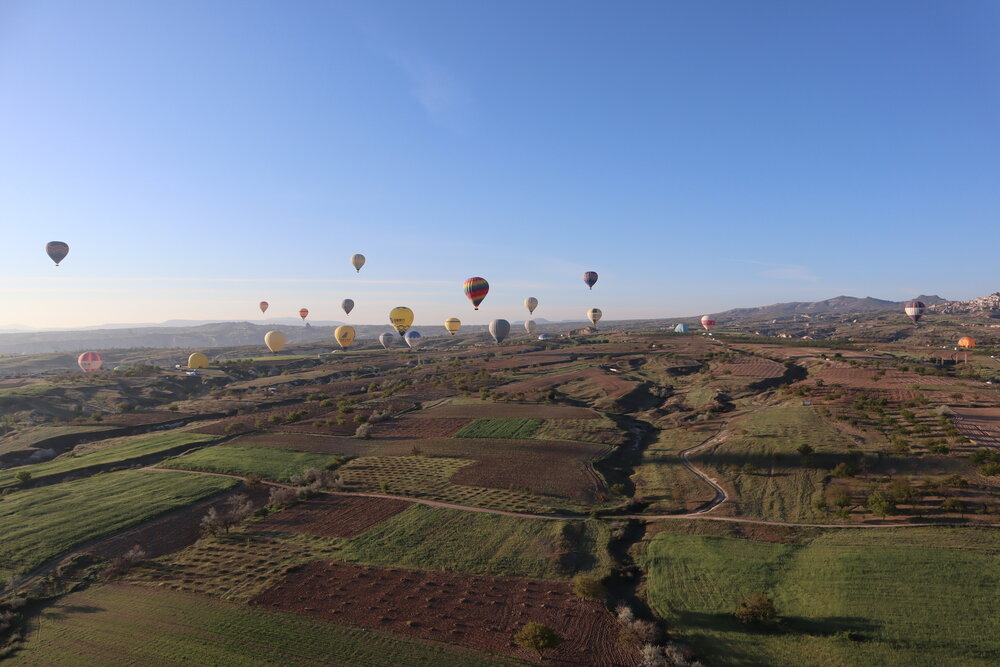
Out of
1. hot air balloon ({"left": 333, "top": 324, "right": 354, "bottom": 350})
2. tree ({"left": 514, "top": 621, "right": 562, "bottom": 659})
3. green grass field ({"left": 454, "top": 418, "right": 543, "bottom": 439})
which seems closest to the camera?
tree ({"left": 514, "top": 621, "right": 562, "bottom": 659})

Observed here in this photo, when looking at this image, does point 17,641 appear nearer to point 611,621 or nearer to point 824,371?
point 611,621

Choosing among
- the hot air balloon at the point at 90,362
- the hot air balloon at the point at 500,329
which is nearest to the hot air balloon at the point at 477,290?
the hot air balloon at the point at 500,329

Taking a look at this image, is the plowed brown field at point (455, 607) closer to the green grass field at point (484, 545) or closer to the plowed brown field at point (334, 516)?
the green grass field at point (484, 545)

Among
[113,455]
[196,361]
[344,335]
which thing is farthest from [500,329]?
[113,455]

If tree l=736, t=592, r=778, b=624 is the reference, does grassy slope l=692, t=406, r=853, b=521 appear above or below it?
above

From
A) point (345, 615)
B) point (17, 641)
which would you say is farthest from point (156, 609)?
point (345, 615)

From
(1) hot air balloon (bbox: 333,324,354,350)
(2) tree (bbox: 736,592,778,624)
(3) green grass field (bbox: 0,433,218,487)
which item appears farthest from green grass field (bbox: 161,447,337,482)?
(1) hot air balloon (bbox: 333,324,354,350)

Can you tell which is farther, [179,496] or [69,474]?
[69,474]

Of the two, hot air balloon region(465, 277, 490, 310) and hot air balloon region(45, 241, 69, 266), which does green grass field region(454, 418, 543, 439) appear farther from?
hot air balloon region(45, 241, 69, 266)
